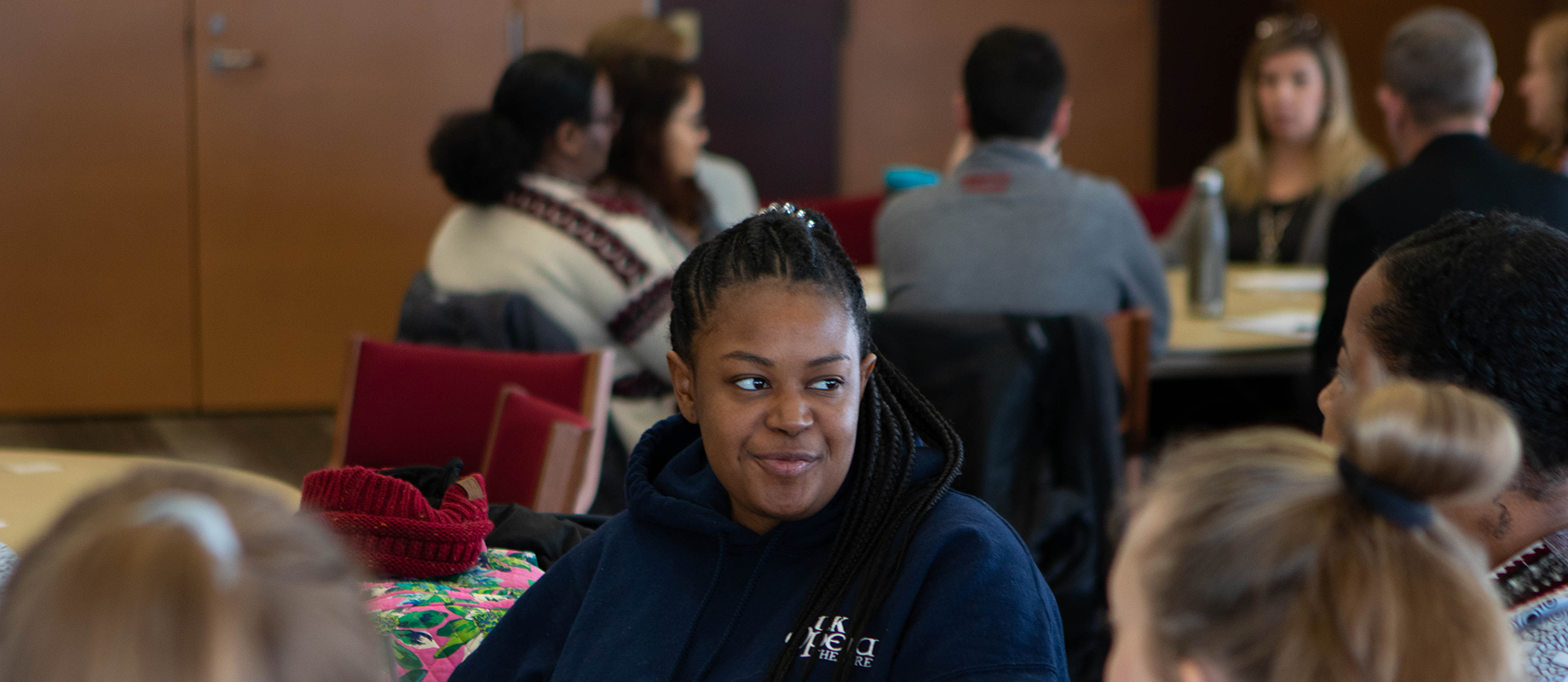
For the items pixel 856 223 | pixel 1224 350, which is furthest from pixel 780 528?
pixel 856 223

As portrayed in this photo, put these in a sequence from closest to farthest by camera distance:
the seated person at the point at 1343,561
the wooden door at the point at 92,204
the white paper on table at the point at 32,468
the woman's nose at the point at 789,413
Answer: the seated person at the point at 1343,561, the woman's nose at the point at 789,413, the white paper on table at the point at 32,468, the wooden door at the point at 92,204

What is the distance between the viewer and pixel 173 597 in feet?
1.93

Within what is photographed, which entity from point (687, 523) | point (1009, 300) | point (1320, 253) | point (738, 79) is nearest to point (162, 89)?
point (738, 79)

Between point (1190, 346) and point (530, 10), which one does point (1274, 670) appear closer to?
point (1190, 346)

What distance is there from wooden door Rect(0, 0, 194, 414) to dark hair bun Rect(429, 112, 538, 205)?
2497mm

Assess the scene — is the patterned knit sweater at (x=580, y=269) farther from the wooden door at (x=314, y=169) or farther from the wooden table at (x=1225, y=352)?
the wooden door at (x=314, y=169)

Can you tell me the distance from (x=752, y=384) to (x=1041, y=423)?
1.24m

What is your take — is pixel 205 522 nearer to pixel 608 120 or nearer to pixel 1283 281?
pixel 608 120

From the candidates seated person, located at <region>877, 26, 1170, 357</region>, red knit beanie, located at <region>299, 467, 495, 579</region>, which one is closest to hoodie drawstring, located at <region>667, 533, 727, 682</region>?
red knit beanie, located at <region>299, 467, 495, 579</region>

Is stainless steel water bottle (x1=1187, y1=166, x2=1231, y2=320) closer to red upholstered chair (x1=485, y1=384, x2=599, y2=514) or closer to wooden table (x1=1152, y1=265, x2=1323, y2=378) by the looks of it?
wooden table (x1=1152, y1=265, x2=1323, y2=378)

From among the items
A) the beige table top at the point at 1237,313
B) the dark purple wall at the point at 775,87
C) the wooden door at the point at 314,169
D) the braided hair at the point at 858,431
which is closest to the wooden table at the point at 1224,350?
the beige table top at the point at 1237,313

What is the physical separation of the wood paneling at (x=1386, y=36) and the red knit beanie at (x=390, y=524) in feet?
16.2

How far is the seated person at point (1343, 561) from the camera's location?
2.32 ft

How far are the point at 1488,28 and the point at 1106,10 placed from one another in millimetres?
1497
